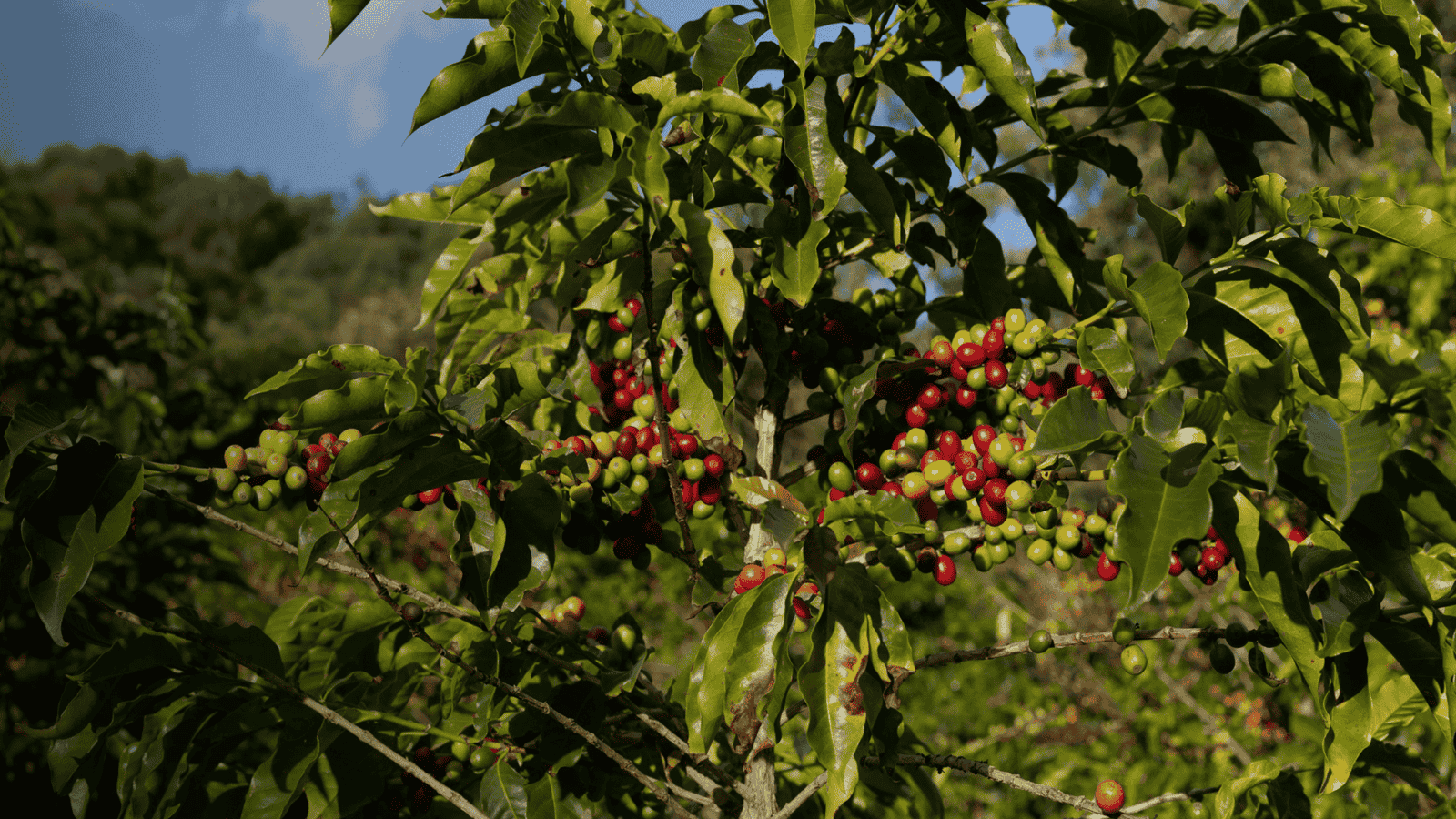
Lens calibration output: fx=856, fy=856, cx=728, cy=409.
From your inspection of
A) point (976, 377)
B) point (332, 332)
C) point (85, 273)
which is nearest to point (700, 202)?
point (976, 377)

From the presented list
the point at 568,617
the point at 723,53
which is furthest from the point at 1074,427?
the point at 568,617

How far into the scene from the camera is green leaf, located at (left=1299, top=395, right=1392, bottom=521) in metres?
0.68

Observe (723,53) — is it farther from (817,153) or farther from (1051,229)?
(1051,229)

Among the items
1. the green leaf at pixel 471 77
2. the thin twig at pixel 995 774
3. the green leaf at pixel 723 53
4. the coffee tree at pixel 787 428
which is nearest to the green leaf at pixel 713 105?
the coffee tree at pixel 787 428

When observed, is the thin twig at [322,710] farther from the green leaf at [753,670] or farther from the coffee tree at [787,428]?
the green leaf at [753,670]

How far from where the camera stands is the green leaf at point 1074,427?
2.69 ft

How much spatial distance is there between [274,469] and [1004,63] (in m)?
1.07

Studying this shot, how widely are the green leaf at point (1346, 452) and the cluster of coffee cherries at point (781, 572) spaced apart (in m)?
0.53

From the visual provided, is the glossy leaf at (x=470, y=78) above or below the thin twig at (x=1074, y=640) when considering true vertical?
above

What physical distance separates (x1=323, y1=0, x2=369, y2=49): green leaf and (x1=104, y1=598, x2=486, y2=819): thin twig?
2.56 ft

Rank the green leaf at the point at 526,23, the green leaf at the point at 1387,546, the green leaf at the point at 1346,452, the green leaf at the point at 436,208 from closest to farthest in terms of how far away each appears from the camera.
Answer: the green leaf at the point at 1346,452
the green leaf at the point at 1387,546
the green leaf at the point at 526,23
the green leaf at the point at 436,208

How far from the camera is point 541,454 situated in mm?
1105

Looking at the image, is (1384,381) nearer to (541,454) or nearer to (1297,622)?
(1297,622)

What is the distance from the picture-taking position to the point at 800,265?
1062mm
